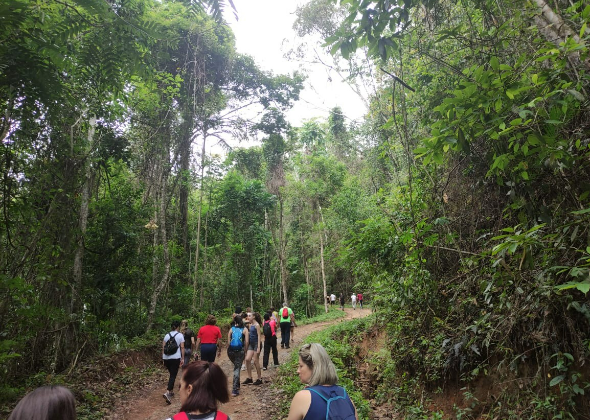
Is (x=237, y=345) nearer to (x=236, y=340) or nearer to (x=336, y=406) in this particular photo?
(x=236, y=340)

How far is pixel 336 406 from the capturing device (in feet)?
8.41

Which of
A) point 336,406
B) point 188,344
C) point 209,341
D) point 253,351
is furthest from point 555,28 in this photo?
point 188,344

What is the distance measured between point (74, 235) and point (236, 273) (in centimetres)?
1412

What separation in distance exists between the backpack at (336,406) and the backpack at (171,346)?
5.49 m

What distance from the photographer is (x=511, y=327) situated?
4.16 meters

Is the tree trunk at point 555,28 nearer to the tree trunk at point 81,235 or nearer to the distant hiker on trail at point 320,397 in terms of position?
the distant hiker on trail at point 320,397

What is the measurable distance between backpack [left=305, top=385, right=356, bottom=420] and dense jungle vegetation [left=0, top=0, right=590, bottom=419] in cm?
172

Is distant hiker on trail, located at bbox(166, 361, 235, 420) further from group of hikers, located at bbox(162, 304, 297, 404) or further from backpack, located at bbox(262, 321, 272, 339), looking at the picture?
backpack, located at bbox(262, 321, 272, 339)

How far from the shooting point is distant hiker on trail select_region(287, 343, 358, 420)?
2.52 metres

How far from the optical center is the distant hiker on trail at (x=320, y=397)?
2.52 meters

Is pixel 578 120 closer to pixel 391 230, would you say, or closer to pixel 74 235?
pixel 391 230

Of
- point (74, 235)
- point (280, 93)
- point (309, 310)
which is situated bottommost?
point (309, 310)

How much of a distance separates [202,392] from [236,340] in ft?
18.7

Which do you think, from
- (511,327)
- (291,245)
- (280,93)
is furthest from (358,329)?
(291,245)
